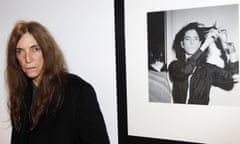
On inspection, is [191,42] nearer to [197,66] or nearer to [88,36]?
[197,66]

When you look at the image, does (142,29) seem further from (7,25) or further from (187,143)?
(7,25)

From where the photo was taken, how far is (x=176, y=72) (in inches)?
44.3

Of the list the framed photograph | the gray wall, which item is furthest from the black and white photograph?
the gray wall

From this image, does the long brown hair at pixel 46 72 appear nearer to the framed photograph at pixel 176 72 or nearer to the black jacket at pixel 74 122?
the black jacket at pixel 74 122

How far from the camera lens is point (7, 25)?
154 cm

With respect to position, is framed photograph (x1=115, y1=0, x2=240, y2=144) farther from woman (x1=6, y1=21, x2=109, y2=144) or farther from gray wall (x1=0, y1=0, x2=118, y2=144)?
woman (x1=6, y1=21, x2=109, y2=144)

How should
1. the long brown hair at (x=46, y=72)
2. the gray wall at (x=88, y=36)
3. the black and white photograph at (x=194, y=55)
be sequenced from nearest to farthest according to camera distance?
the black and white photograph at (x=194, y=55) → the long brown hair at (x=46, y=72) → the gray wall at (x=88, y=36)

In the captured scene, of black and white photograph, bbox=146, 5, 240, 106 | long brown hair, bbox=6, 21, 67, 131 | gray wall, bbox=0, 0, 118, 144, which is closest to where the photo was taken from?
black and white photograph, bbox=146, 5, 240, 106

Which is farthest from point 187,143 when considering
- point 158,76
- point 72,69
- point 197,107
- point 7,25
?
point 7,25

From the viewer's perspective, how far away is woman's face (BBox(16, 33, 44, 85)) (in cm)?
116

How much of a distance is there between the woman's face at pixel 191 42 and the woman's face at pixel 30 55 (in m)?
0.61

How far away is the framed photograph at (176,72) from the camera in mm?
1048

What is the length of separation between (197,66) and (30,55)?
698 millimetres

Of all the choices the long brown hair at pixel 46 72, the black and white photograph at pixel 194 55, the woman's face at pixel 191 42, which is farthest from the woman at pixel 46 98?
the woman's face at pixel 191 42
